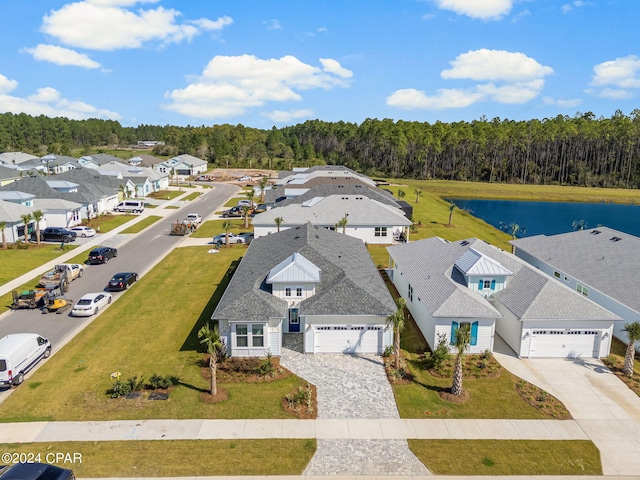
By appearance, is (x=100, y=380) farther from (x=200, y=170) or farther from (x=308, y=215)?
(x=200, y=170)

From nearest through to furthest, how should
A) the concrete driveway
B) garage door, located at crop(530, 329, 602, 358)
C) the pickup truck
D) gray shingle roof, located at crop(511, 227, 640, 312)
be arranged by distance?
the concrete driveway, garage door, located at crop(530, 329, 602, 358), gray shingle roof, located at crop(511, 227, 640, 312), the pickup truck

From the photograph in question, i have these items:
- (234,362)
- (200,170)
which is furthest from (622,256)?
(200,170)

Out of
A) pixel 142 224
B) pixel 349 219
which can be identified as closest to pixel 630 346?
pixel 349 219

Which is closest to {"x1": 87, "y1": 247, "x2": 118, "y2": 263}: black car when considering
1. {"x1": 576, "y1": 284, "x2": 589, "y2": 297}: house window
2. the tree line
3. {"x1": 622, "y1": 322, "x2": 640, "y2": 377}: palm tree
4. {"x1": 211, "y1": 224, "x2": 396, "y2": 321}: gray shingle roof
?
{"x1": 211, "y1": 224, "x2": 396, "y2": 321}: gray shingle roof

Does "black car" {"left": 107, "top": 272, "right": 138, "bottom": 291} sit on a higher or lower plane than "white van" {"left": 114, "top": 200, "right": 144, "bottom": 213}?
lower

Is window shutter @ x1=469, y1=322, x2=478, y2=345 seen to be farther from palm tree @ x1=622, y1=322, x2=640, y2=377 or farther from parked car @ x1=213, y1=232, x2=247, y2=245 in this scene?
parked car @ x1=213, y1=232, x2=247, y2=245

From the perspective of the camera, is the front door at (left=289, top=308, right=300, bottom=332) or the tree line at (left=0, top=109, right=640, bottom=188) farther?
the tree line at (left=0, top=109, right=640, bottom=188)
